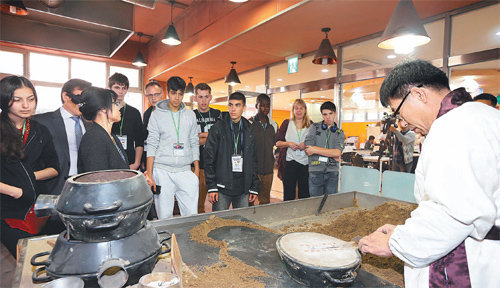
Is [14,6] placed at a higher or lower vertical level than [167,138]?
higher

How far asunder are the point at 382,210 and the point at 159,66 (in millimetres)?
6919

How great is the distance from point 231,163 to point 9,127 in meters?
Answer: 1.52

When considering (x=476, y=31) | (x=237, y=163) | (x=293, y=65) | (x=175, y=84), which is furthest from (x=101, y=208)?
(x=293, y=65)

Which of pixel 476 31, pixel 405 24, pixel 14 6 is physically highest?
pixel 476 31

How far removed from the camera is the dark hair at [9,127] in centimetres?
156

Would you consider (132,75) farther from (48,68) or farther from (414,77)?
(414,77)

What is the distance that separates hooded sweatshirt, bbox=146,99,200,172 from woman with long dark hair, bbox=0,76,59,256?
77 centimetres

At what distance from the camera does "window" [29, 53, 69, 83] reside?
21.8ft

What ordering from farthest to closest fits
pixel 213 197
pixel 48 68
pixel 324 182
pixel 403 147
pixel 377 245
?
pixel 48 68
pixel 403 147
pixel 324 182
pixel 213 197
pixel 377 245

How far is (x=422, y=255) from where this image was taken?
2.89ft

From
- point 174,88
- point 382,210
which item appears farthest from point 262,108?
point 382,210

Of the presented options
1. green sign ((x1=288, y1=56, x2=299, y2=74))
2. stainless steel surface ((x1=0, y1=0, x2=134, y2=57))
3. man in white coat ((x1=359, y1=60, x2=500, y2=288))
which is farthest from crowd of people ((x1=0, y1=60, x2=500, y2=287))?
green sign ((x1=288, y1=56, x2=299, y2=74))

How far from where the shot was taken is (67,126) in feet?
6.72

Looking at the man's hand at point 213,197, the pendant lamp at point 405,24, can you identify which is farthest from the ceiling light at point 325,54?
the man's hand at point 213,197
